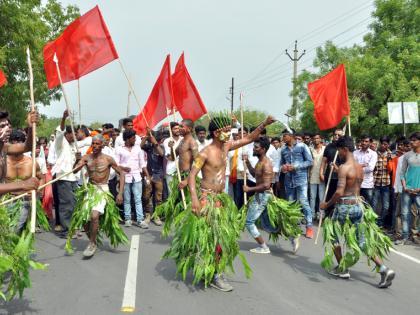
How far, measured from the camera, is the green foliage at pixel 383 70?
2253 cm

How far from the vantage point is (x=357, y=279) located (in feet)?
20.2

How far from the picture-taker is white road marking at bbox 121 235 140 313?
4945mm

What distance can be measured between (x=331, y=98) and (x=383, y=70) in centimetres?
1598

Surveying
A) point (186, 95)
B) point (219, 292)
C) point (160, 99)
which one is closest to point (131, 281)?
point (219, 292)

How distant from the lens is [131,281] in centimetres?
583

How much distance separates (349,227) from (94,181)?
3.84 m

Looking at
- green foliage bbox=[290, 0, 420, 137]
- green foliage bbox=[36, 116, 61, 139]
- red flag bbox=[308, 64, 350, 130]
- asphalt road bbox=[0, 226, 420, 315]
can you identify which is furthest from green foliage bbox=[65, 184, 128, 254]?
green foliage bbox=[290, 0, 420, 137]

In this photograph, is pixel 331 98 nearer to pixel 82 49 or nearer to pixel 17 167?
pixel 82 49

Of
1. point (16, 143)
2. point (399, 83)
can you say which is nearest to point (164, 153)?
point (16, 143)

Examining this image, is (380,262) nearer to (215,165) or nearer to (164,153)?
(215,165)

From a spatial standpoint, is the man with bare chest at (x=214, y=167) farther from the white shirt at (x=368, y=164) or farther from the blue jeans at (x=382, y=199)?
the blue jeans at (x=382, y=199)

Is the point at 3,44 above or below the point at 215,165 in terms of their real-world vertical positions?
above

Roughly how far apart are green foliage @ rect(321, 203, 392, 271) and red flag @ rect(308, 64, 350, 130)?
2557 mm

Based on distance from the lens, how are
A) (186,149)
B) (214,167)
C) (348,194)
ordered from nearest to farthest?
(214,167), (348,194), (186,149)
